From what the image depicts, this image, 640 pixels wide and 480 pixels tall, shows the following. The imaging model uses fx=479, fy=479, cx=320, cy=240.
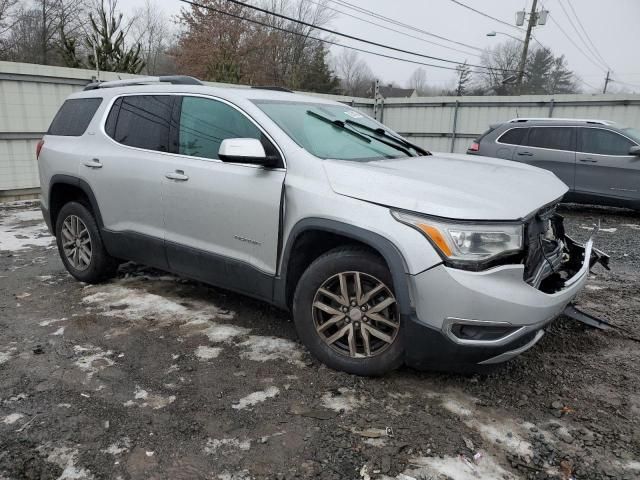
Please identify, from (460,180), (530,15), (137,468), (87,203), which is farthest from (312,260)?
(530,15)

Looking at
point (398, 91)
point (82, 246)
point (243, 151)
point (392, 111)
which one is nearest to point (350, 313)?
point (243, 151)

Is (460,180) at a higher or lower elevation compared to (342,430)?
higher

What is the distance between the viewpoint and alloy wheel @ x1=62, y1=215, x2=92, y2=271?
4.51m

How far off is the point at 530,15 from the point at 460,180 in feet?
96.7

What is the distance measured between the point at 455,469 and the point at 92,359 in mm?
2336

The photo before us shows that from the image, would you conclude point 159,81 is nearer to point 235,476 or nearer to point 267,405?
point 267,405

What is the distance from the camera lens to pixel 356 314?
2.82 meters

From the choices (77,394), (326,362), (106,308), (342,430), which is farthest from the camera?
(106,308)

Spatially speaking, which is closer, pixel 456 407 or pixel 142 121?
pixel 456 407

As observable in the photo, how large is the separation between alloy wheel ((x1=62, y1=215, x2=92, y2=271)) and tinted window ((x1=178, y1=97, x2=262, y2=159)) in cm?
155

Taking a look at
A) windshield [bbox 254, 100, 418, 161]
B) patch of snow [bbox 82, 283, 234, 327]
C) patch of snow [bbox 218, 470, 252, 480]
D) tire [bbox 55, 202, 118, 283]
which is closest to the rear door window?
windshield [bbox 254, 100, 418, 161]

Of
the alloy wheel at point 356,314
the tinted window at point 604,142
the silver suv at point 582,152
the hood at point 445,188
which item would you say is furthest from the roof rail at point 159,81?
the tinted window at point 604,142

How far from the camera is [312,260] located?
10.4 ft

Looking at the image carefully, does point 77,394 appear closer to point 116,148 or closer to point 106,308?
point 106,308
